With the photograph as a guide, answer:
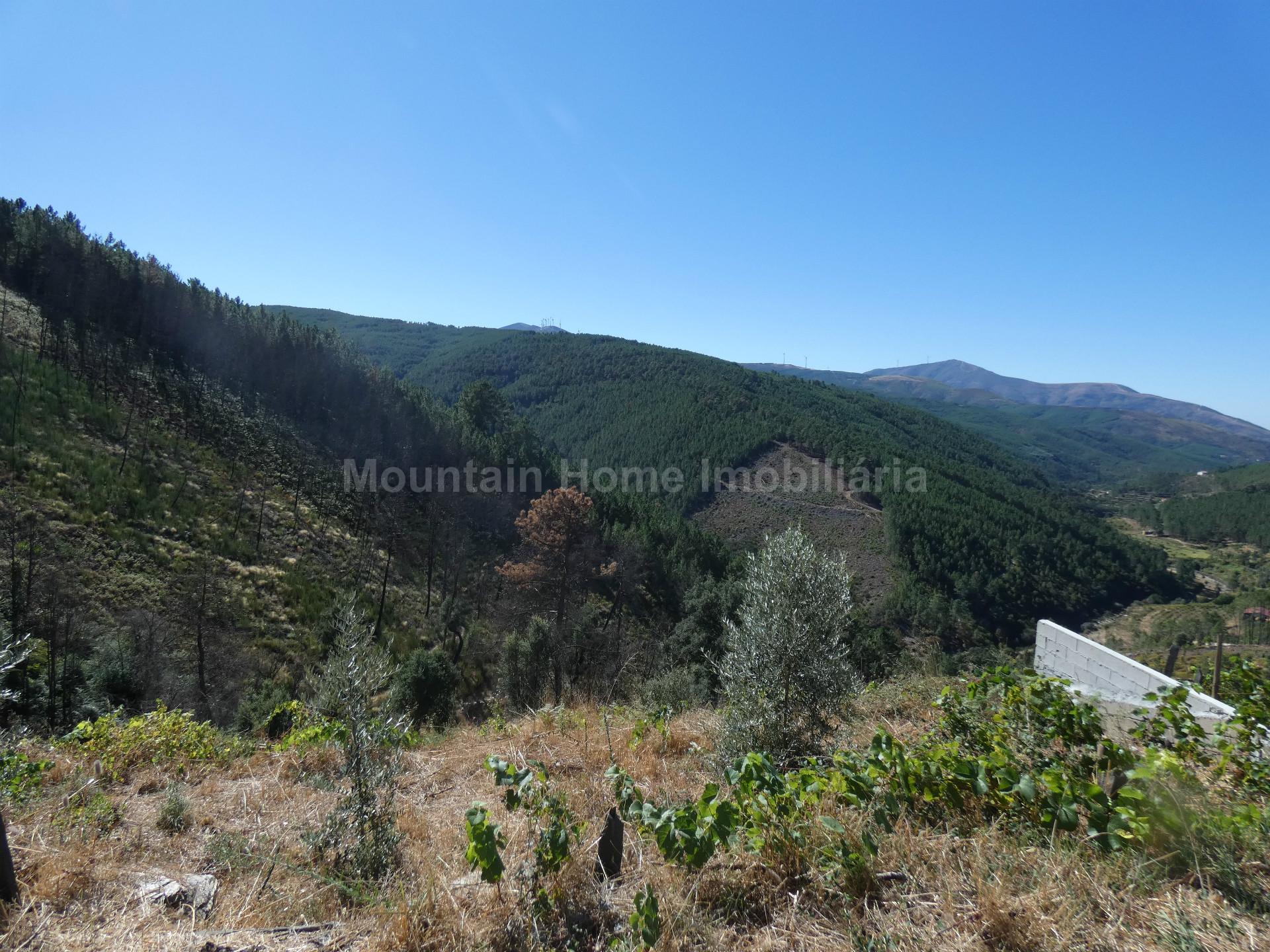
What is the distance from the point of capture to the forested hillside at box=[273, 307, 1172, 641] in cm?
7262

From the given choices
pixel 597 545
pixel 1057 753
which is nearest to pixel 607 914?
pixel 1057 753

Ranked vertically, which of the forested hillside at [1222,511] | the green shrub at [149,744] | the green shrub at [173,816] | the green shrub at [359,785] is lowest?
the forested hillside at [1222,511]

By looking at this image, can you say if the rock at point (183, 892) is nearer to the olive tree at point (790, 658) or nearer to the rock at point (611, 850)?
the rock at point (611, 850)

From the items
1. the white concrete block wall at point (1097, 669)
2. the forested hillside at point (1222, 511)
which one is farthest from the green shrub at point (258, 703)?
the forested hillside at point (1222, 511)

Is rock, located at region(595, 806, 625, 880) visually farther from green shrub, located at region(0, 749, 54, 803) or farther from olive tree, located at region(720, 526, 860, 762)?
green shrub, located at region(0, 749, 54, 803)

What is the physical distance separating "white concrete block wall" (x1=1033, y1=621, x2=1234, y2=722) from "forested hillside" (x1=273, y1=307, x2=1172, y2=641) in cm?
5446

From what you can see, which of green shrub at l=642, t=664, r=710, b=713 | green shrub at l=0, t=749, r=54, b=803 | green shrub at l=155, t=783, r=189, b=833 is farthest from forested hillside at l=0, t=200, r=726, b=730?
green shrub at l=642, t=664, r=710, b=713

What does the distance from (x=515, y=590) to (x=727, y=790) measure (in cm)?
2803

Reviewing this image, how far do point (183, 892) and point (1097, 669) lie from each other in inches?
363

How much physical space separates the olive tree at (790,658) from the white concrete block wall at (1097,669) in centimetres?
230

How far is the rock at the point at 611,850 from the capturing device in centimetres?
301

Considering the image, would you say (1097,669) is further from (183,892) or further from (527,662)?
(527,662)

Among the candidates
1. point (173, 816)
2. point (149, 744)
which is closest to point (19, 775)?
point (149, 744)

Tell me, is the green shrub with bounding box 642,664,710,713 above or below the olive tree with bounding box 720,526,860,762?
below
